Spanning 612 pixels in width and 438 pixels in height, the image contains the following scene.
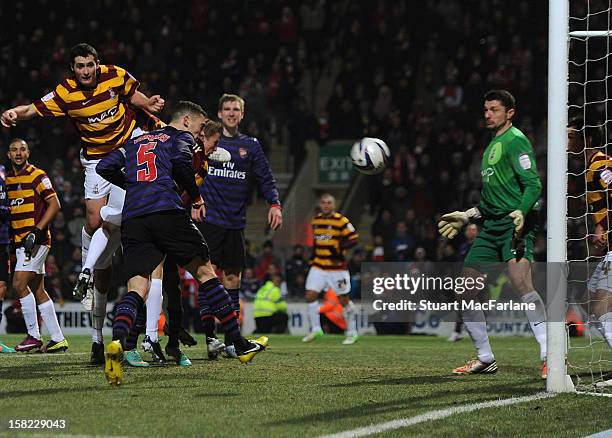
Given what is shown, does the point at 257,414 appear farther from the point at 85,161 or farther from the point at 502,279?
the point at 502,279

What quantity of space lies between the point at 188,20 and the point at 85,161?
57.8ft

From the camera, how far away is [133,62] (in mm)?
24438

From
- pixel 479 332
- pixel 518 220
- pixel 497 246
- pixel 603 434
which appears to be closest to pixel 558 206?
pixel 518 220

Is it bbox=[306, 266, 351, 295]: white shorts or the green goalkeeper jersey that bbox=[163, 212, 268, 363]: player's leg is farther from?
bbox=[306, 266, 351, 295]: white shorts

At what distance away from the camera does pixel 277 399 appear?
5969 millimetres

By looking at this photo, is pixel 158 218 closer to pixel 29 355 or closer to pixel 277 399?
pixel 277 399

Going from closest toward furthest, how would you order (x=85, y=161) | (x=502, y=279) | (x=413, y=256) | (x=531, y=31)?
1. (x=85, y=161)
2. (x=502, y=279)
3. (x=413, y=256)
4. (x=531, y=31)

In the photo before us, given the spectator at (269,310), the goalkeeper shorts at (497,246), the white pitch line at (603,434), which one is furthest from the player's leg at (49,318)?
the white pitch line at (603,434)

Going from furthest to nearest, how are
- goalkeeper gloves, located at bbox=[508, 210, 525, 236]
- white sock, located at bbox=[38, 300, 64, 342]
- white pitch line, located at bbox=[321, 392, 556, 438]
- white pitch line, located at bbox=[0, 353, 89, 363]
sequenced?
white sock, located at bbox=[38, 300, 64, 342] → white pitch line, located at bbox=[0, 353, 89, 363] → goalkeeper gloves, located at bbox=[508, 210, 525, 236] → white pitch line, located at bbox=[321, 392, 556, 438]

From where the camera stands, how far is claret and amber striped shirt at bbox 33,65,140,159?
827cm

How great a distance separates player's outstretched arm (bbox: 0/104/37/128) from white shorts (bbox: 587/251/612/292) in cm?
453

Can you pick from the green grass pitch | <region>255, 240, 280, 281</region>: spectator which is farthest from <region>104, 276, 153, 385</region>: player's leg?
<region>255, 240, 280, 281</region>: spectator

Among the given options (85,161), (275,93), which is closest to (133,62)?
(275,93)

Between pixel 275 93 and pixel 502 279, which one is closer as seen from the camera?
pixel 502 279
